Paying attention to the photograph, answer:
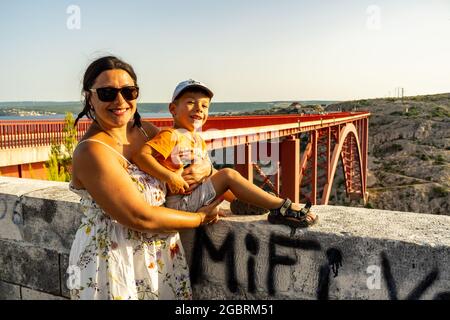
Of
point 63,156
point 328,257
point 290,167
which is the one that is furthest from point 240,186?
point 290,167

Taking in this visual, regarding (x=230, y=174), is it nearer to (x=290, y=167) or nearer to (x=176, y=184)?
(x=176, y=184)

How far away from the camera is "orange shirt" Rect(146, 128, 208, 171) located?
204 centimetres

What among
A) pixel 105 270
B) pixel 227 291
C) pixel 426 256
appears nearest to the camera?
pixel 426 256

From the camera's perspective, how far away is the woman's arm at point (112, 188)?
1.75m

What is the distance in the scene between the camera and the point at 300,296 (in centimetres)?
196

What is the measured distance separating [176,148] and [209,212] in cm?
38

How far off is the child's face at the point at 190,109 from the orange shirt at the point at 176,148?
6 cm

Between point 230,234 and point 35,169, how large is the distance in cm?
864

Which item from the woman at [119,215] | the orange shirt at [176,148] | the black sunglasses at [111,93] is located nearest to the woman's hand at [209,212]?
the woman at [119,215]

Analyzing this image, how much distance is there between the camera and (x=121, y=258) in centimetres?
189

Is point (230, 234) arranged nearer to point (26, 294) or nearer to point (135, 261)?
point (135, 261)

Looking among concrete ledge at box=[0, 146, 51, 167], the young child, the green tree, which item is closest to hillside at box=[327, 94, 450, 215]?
the green tree

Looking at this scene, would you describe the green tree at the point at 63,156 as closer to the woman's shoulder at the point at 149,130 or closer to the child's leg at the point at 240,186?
the woman's shoulder at the point at 149,130
